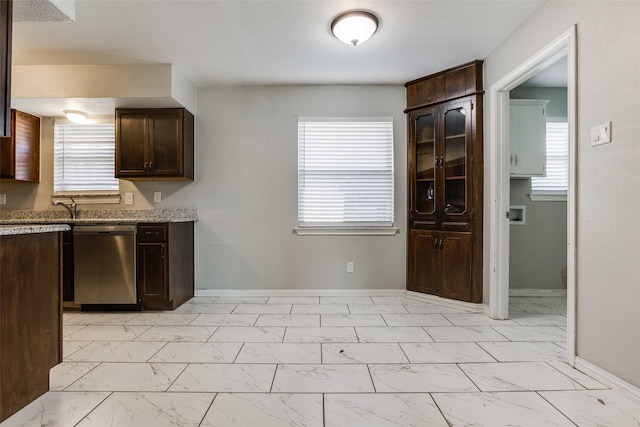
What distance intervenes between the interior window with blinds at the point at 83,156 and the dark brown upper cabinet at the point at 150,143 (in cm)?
48

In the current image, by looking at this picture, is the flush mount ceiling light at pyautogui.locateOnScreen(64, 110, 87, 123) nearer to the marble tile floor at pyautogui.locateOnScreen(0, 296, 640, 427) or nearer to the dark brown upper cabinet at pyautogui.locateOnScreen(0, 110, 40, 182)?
the dark brown upper cabinet at pyautogui.locateOnScreen(0, 110, 40, 182)

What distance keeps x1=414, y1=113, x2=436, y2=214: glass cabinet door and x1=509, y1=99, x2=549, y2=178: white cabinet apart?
895mm

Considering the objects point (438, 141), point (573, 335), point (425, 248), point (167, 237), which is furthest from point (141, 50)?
point (573, 335)

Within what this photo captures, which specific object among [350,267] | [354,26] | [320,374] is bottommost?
[320,374]

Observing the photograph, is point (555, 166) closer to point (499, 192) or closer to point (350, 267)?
point (499, 192)

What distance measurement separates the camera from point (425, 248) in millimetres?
3547

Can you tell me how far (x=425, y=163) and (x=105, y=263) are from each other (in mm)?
3436

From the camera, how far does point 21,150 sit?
361 cm

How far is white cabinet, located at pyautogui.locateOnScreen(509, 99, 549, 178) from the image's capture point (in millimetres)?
3572

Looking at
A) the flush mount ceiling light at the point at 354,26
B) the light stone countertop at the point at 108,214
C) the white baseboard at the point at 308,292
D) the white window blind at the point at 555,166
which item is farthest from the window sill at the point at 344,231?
the flush mount ceiling light at the point at 354,26

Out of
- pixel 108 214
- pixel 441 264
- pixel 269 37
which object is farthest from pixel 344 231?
pixel 108 214

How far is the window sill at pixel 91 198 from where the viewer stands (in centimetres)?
378

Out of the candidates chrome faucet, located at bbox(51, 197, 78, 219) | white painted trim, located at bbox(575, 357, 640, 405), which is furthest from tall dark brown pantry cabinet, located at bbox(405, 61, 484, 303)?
chrome faucet, located at bbox(51, 197, 78, 219)

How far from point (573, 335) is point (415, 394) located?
44.9 inches
